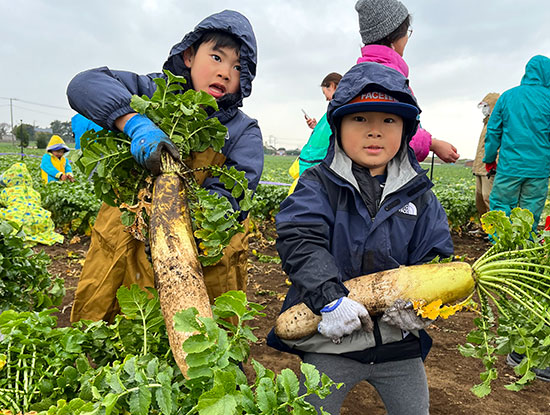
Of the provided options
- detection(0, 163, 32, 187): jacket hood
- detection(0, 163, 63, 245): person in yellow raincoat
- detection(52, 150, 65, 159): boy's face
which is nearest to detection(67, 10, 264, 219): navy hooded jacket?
detection(0, 163, 63, 245): person in yellow raincoat

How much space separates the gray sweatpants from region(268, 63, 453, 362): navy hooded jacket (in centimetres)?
5

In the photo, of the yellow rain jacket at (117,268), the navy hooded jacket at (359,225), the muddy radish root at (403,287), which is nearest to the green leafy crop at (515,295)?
the muddy radish root at (403,287)

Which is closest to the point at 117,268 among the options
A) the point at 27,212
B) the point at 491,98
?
the point at 27,212

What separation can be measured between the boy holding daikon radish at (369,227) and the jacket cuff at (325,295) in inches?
3.8

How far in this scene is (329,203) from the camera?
188cm

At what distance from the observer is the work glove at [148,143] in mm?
1784

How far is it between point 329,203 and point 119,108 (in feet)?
3.46

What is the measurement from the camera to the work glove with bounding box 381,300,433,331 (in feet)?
5.69

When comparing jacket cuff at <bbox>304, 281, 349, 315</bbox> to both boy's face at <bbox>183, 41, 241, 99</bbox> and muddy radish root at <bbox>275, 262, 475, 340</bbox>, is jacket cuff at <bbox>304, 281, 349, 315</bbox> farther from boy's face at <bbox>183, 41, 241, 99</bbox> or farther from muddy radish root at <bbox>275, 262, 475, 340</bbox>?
boy's face at <bbox>183, 41, 241, 99</bbox>

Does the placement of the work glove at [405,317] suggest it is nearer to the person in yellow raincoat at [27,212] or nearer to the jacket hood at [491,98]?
the person in yellow raincoat at [27,212]

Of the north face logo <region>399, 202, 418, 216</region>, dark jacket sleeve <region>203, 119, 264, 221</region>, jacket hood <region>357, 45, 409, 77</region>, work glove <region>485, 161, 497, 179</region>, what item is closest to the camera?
the north face logo <region>399, 202, 418, 216</region>

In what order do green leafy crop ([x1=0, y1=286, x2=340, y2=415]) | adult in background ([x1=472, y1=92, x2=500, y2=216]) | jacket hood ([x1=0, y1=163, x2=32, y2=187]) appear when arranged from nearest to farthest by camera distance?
1. green leafy crop ([x1=0, y1=286, x2=340, y2=415])
2. jacket hood ([x1=0, y1=163, x2=32, y2=187])
3. adult in background ([x1=472, y1=92, x2=500, y2=216])

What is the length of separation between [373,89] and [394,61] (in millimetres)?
946

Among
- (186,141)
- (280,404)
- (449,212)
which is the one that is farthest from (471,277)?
(449,212)
